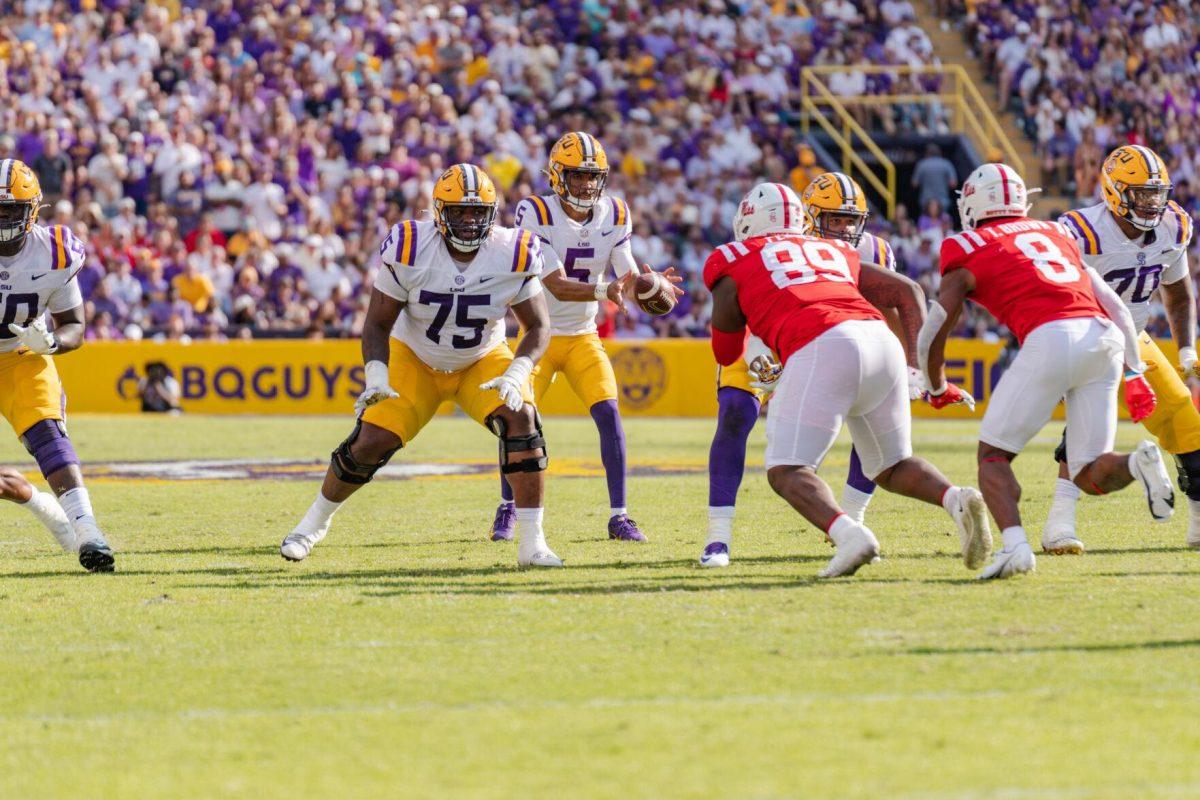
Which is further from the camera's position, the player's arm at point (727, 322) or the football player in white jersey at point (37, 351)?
the football player in white jersey at point (37, 351)

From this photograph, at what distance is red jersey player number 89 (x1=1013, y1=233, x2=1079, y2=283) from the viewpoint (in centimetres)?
725

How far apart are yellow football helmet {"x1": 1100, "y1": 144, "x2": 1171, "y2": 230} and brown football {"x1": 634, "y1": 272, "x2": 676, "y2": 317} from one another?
2136 millimetres

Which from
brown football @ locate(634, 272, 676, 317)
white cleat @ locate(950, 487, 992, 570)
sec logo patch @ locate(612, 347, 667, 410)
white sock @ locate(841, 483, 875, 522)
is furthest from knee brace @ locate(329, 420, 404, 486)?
sec logo patch @ locate(612, 347, 667, 410)

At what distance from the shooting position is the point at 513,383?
7.50 metres

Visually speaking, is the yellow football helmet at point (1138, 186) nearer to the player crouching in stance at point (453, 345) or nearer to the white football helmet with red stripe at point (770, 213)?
the white football helmet with red stripe at point (770, 213)

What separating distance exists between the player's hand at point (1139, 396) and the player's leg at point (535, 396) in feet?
9.34

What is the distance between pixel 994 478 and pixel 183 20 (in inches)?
758

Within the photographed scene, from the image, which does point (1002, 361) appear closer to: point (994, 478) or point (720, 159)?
point (720, 159)

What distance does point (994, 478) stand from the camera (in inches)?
279

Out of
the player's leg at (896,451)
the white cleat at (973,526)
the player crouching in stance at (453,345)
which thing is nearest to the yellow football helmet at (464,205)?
the player crouching in stance at (453,345)

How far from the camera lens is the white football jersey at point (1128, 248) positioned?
8.47 m

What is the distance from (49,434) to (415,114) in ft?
54.3

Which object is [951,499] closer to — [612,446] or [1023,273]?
[1023,273]

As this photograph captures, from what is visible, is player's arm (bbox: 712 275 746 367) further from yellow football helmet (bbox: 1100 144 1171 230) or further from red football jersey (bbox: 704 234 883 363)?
yellow football helmet (bbox: 1100 144 1171 230)
